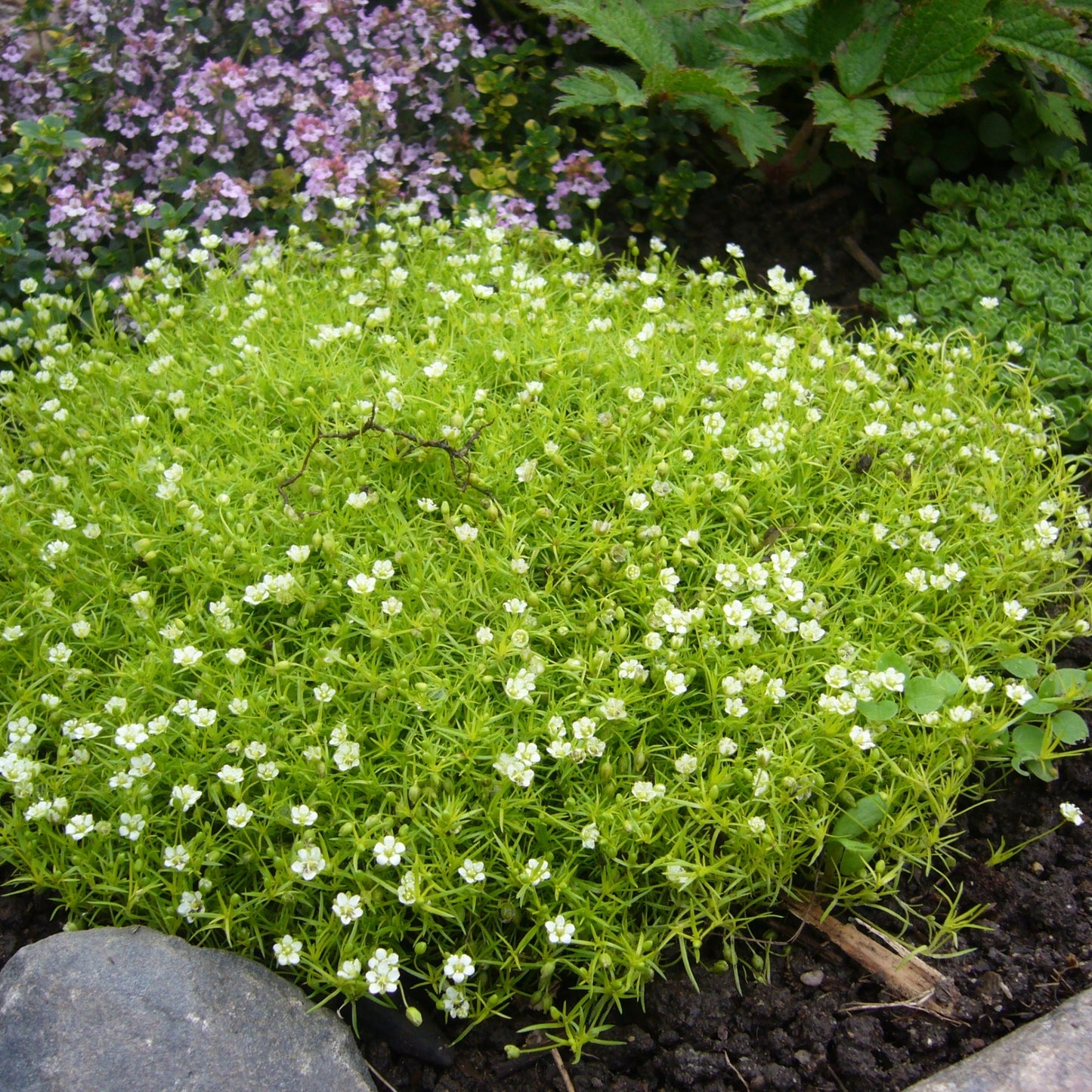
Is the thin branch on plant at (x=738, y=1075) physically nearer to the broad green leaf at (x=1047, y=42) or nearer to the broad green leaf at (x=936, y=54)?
the broad green leaf at (x=936, y=54)

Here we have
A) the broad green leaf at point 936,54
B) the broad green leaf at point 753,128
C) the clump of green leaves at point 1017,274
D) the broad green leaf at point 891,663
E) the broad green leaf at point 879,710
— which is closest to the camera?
the broad green leaf at point 879,710

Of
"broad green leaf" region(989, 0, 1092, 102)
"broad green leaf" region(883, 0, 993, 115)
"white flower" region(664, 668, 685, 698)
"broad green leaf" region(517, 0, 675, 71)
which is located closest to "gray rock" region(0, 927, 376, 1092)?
"white flower" region(664, 668, 685, 698)

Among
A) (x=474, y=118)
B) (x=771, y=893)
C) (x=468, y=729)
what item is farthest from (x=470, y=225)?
(x=771, y=893)

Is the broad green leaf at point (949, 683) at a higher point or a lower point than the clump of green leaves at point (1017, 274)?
lower

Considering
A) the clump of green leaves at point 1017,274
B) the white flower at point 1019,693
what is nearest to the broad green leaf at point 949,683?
the white flower at point 1019,693

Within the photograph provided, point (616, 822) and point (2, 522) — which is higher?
Answer: point (616, 822)

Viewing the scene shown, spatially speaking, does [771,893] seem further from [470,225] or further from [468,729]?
[470,225]

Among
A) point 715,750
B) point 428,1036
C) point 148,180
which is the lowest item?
point 428,1036

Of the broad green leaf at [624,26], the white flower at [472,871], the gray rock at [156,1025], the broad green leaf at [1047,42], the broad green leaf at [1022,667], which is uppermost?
the broad green leaf at [1047,42]
